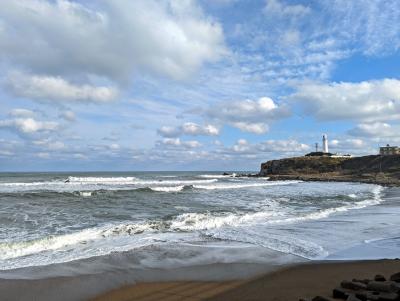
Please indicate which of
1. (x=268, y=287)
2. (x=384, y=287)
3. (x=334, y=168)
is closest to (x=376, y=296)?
(x=384, y=287)

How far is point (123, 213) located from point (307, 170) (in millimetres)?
82775

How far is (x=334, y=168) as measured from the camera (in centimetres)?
9100

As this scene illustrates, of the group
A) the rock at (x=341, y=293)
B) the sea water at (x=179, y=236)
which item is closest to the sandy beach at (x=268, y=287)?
the rock at (x=341, y=293)

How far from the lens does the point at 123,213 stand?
61.3ft

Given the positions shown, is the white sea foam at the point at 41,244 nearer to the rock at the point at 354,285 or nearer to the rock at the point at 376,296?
the rock at the point at 354,285

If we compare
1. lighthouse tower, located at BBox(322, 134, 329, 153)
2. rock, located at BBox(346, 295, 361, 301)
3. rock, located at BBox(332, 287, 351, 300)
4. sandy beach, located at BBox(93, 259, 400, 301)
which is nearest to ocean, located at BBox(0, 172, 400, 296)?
sandy beach, located at BBox(93, 259, 400, 301)

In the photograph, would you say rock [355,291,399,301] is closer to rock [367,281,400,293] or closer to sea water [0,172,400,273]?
rock [367,281,400,293]

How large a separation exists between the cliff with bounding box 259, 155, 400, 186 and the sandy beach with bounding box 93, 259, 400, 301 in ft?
207

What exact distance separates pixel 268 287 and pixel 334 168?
291ft

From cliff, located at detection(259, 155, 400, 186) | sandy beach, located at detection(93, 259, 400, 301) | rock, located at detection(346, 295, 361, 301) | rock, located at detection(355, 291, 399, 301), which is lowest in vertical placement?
sandy beach, located at detection(93, 259, 400, 301)

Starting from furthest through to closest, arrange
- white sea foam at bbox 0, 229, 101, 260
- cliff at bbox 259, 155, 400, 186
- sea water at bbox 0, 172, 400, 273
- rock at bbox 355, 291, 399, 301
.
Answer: cliff at bbox 259, 155, 400, 186, white sea foam at bbox 0, 229, 101, 260, sea water at bbox 0, 172, 400, 273, rock at bbox 355, 291, 399, 301

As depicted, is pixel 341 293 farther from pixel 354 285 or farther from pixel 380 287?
pixel 380 287

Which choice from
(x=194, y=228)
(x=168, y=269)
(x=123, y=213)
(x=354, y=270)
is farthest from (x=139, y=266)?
(x=123, y=213)

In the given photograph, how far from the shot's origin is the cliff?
72750 mm
